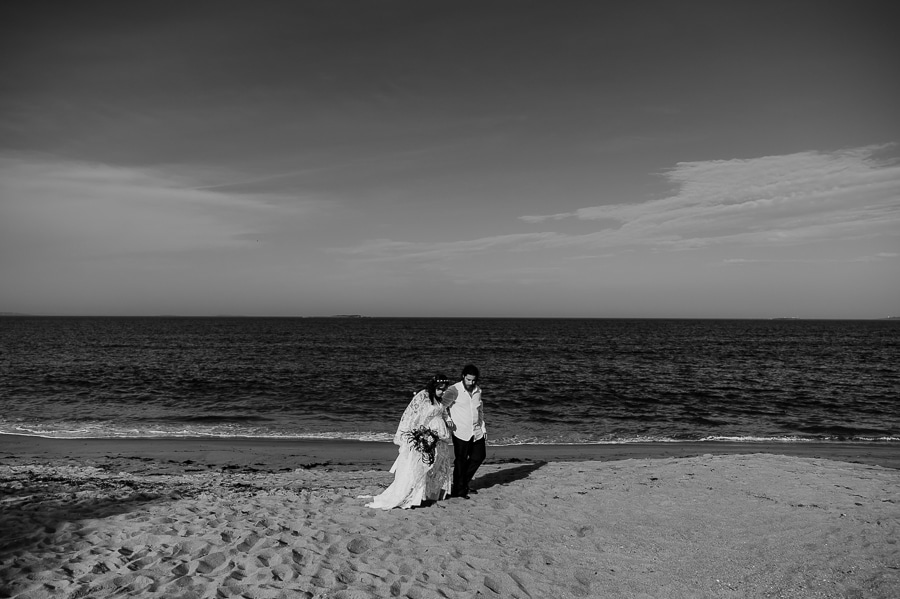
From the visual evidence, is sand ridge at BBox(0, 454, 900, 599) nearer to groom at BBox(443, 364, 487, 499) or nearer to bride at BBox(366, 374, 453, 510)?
bride at BBox(366, 374, 453, 510)

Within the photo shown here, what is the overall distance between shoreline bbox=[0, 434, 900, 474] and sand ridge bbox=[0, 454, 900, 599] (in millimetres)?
2941

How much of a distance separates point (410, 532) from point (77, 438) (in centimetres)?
1349

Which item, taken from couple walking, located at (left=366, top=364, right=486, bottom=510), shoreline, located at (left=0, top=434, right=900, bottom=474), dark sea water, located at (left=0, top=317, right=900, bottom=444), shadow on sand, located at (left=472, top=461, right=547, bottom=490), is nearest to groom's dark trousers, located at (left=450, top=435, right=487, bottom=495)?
couple walking, located at (left=366, top=364, right=486, bottom=510)

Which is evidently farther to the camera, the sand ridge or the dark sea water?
the dark sea water

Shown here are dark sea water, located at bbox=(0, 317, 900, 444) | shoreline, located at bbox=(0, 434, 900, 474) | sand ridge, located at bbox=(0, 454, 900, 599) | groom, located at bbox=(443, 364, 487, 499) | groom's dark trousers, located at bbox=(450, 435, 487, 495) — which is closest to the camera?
sand ridge, located at bbox=(0, 454, 900, 599)

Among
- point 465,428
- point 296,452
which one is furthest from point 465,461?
point 296,452

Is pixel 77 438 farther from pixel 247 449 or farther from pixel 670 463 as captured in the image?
pixel 670 463

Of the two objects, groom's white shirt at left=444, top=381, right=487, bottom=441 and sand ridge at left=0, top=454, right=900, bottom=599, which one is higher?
groom's white shirt at left=444, top=381, right=487, bottom=441

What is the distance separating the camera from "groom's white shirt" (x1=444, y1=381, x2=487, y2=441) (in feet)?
28.6

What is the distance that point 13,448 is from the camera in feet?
47.5

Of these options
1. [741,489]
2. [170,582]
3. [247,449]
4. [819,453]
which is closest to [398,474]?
[170,582]

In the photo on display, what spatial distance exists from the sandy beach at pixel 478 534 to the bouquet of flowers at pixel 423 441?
0.75 m

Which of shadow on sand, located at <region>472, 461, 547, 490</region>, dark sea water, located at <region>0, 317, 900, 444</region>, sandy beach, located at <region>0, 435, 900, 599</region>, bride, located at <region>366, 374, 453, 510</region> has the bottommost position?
dark sea water, located at <region>0, 317, 900, 444</region>

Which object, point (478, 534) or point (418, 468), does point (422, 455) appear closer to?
point (418, 468)
